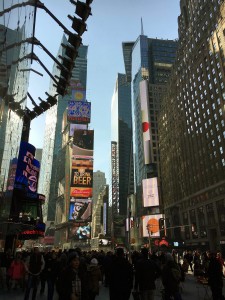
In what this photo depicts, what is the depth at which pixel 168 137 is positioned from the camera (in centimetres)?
10188

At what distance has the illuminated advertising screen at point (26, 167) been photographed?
2964 cm

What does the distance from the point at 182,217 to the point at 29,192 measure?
62.0 metres

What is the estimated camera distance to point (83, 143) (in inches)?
4085

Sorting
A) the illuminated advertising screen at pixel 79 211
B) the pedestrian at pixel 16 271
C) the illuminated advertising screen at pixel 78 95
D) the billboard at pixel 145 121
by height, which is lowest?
the pedestrian at pixel 16 271

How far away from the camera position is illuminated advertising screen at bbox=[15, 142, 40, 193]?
97.2 ft

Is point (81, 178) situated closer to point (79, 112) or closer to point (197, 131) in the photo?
point (79, 112)

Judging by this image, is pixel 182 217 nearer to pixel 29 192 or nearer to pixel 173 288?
pixel 29 192

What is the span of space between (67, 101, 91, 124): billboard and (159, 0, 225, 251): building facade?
33.2 meters

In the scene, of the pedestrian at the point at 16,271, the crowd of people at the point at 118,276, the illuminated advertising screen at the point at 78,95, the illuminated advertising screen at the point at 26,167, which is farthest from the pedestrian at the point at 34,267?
the illuminated advertising screen at the point at 78,95

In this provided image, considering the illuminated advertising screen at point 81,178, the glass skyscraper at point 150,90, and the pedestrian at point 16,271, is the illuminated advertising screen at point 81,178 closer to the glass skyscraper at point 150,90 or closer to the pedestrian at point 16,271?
the glass skyscraper at point 150,90

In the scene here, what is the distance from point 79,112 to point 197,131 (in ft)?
180

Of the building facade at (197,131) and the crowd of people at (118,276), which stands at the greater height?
the building facade at (197,131)

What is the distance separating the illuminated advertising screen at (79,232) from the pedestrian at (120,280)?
92.0 metres

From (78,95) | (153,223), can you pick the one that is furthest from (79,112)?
(153,223)
